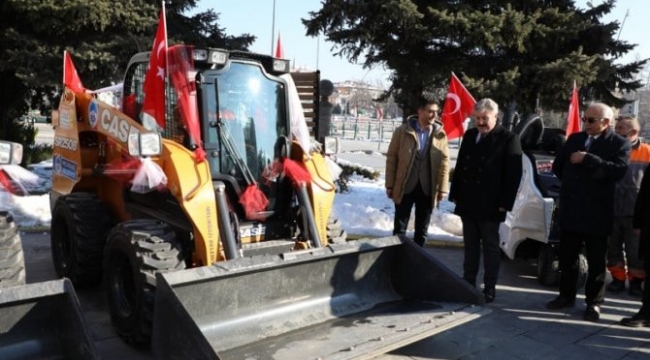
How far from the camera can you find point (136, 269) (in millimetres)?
3875

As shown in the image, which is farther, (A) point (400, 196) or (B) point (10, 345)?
(A) point (400, 196)

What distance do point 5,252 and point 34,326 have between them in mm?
941

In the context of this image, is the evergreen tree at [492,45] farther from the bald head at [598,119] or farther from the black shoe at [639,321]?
the black shoe at [639,321]

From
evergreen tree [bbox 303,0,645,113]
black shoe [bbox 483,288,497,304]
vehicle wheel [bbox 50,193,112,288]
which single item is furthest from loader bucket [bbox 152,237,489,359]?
evergreen tree [bbox 303,0,645,113]

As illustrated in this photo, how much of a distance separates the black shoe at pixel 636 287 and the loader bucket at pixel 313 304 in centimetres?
250

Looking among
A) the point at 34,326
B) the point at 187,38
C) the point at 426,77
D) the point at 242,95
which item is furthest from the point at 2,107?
the point at 34,326

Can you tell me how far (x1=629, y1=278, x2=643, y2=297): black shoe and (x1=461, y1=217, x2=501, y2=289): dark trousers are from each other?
162cm

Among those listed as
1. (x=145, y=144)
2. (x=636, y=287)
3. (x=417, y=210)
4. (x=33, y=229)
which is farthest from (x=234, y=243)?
(x=33, y=229)

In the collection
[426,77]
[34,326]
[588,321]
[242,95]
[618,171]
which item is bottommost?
[588,321]

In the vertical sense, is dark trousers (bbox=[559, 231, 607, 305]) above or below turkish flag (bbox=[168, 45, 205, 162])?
below

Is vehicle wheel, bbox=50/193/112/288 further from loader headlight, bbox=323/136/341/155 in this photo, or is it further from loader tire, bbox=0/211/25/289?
loader headlight, bbox=323/136/341/155

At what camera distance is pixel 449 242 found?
7801 millimetres

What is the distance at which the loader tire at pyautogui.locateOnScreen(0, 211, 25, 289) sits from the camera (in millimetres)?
3703

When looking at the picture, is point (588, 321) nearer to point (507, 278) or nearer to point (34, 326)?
point (507, 278)
